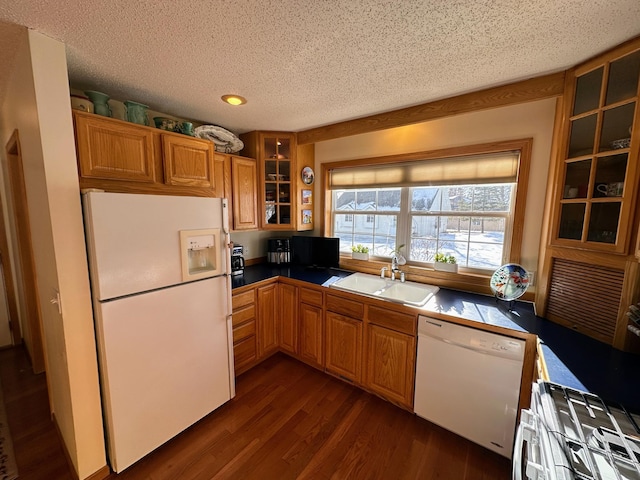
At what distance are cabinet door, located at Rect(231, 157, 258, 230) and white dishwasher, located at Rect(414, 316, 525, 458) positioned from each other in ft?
6.14

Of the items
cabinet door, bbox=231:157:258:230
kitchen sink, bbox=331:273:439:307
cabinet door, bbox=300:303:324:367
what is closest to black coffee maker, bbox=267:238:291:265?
cabinet door, bbox=231:157:258:230

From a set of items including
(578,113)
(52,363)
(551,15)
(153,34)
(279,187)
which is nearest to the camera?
(551,15)

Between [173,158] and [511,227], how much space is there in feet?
8.71

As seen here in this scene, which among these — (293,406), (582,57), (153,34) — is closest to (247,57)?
(153,34)

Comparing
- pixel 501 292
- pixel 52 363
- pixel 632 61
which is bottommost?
pixel 52 363

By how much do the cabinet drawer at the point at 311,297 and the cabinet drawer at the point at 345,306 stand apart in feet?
0.33

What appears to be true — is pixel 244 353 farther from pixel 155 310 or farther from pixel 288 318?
pixel 155 310

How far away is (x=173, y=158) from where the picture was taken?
1854 millimetres

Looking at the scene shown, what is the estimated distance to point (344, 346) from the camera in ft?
7.35

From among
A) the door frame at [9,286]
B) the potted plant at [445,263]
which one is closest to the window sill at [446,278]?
the potted plant at [445,263]

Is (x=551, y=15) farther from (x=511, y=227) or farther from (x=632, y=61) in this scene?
(x=511, y=227)

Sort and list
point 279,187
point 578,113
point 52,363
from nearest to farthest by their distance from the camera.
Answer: point 578,113
point 52,363
point 279,187

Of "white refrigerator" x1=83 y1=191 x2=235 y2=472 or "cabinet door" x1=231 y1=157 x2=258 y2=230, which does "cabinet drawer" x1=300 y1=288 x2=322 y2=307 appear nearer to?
"white refrigerator" x1=83 y1=191 x2=235 y2=472

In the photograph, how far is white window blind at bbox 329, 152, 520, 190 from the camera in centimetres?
202
